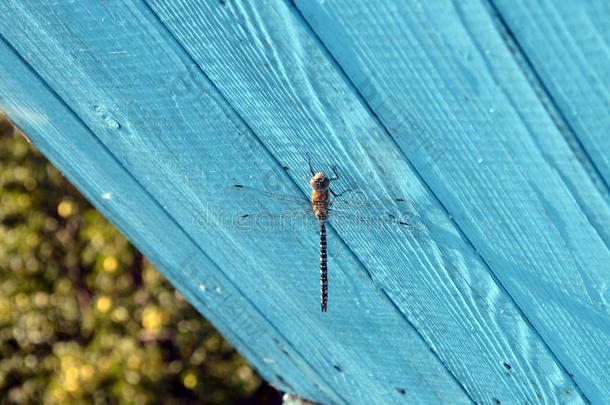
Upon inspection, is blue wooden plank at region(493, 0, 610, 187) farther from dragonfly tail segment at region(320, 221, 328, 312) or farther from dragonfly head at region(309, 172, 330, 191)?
dragonfly tail segment at region(320, 221, 328, 312)

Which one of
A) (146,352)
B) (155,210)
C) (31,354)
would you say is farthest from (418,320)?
(31,354)

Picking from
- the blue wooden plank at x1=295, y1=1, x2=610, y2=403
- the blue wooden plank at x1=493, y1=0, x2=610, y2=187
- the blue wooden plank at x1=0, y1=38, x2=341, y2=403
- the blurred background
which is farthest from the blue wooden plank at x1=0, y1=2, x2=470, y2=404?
the blurred background

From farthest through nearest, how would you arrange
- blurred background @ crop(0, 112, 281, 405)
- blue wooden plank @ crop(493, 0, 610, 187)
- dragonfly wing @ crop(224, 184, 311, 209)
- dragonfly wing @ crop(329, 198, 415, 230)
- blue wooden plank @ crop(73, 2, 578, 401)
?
blurred background @ crop(0, 112, 281, 405) → dragonfly wing @ crop(224, 184, 311, 209) → dragonfly wing @ crop(329, 198, 415, 230) → blue wooden plank @ crop(73, 2, 578, 401) → blue wooden plank @ crop(493, 0, 610, 187)

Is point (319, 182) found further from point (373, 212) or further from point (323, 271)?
point (323, 271)

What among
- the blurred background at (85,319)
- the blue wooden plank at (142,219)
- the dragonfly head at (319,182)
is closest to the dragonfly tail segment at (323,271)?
the dragonfly head at (319,182)

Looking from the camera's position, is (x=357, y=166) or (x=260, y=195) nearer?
(x=357, y=166)

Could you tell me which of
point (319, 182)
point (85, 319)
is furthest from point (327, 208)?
point (85, 319)
